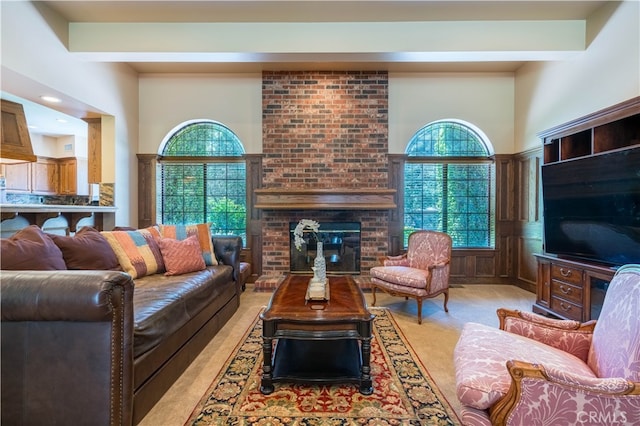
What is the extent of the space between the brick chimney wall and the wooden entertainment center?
1.97 metres

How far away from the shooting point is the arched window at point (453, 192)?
4629 mm

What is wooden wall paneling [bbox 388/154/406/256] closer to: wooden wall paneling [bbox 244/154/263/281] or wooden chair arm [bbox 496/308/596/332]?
wooden wall paneling [bbox 244/154/263/281]

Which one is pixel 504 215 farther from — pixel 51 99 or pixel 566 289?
pixel 51 99

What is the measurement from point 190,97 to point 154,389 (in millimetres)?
4119

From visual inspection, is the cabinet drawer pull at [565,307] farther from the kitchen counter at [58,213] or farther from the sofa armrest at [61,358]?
the kitchen counter at [58,213]

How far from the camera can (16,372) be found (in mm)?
1331

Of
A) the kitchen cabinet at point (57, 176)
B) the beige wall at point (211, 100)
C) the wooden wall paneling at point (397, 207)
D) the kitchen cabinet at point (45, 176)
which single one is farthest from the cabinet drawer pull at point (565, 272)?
A: the kitchen cabinet at point (45, 176)

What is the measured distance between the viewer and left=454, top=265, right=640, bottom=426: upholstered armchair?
3.53 ft

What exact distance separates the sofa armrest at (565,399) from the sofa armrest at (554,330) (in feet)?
1.66

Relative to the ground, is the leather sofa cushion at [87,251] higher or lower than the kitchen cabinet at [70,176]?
lower

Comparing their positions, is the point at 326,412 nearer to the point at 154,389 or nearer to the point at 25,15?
the point at 154,389

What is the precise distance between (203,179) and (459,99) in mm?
4177

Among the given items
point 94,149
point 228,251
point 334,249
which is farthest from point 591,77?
point 94,149

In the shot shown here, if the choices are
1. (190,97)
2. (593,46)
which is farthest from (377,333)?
(190,97)
